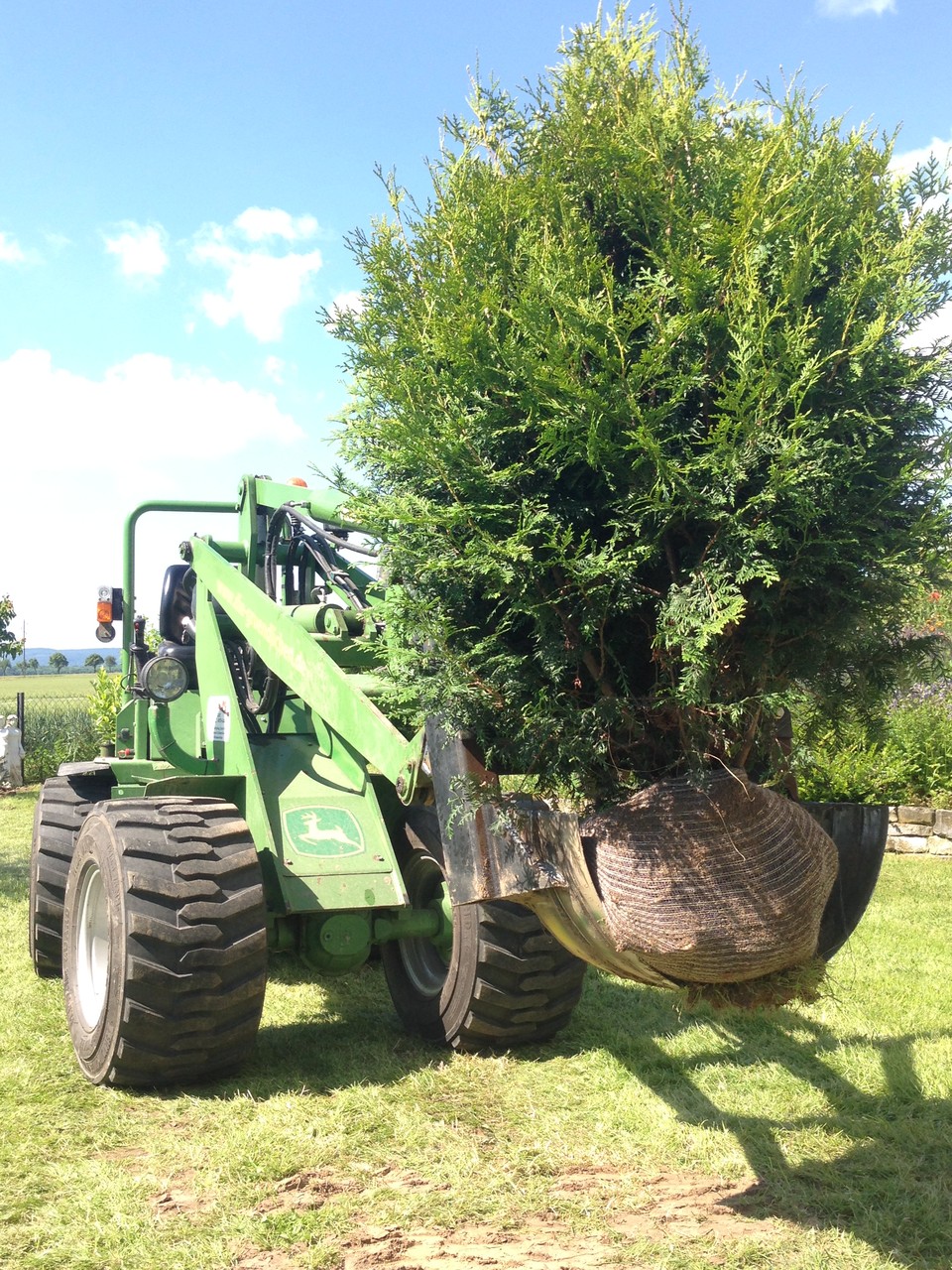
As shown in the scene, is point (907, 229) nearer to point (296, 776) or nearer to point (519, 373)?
point (519, 373)

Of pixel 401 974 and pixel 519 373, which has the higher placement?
pixel 519 373

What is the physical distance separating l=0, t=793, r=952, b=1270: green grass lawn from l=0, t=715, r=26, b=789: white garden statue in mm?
13681

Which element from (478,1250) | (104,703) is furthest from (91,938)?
(104,703)

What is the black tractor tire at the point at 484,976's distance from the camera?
492cm

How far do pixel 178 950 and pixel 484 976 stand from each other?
4.46 ft

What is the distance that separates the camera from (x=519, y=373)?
9.20 ft

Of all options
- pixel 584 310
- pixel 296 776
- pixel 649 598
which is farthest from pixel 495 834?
pixel 296 776

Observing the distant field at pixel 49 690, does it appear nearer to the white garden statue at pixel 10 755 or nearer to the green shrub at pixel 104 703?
the white garden statue at pixel 10 755

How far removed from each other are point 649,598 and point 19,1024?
438 cm

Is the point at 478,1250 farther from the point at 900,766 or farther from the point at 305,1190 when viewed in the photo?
the point at 900,766

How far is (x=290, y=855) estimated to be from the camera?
195 inches

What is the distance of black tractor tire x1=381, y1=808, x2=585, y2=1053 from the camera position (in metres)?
4.92

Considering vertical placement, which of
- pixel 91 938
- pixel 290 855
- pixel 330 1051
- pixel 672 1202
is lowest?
pixel 672 1202

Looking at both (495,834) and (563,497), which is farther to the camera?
(495,834)
